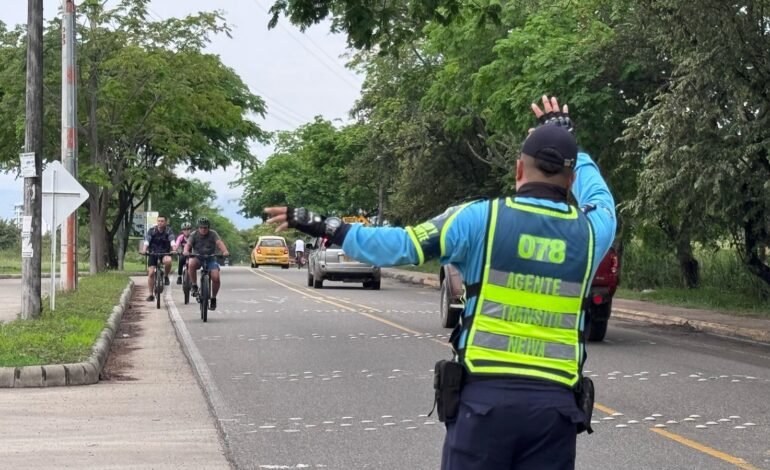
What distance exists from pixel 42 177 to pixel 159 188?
26908 mm

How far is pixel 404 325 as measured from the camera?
19.3 meters

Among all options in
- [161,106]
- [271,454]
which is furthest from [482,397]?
[161,106]

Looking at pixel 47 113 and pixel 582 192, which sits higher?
pixel 47 113

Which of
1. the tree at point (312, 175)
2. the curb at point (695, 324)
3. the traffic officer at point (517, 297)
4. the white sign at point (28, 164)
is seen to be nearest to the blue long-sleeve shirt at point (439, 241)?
the traffic officer at point (517, 297)

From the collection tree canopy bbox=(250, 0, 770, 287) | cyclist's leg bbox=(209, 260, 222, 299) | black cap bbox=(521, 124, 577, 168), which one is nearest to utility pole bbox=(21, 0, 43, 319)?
cyclist's leg bbox=(209, 260, 222, 299)

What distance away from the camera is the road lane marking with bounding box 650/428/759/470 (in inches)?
314

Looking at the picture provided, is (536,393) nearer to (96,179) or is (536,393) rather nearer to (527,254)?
(527,254)

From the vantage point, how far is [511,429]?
383 cm

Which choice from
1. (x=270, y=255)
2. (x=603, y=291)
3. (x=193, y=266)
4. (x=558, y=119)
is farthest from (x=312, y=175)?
(x=558, y=119)

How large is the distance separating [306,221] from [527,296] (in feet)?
2.67

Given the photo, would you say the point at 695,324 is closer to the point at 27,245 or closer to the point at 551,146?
the point at 27,245

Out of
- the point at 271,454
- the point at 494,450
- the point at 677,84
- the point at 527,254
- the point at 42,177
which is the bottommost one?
the point at 271,454

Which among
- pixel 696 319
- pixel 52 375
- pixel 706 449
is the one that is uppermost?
pixel 696 319

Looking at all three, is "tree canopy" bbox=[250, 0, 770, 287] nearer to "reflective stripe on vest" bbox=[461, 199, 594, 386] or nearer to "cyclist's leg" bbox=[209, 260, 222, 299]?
"cyclist's leg" bbox=[209, 260, 222, 299]
